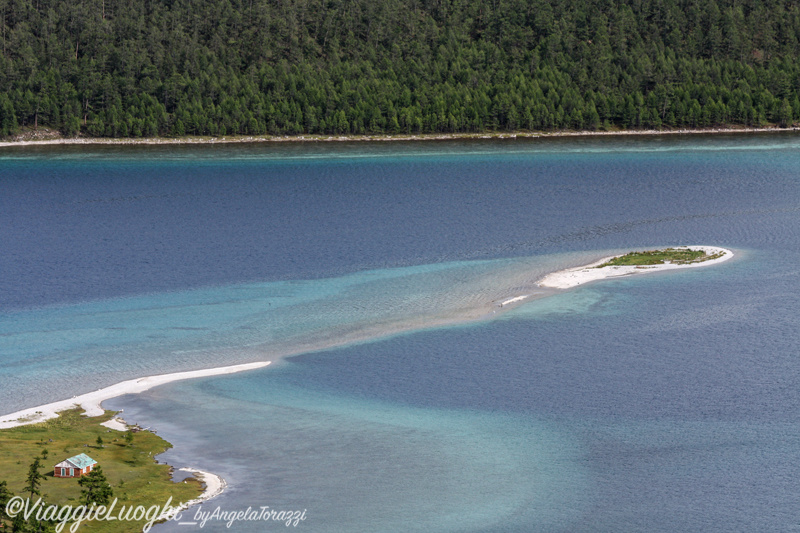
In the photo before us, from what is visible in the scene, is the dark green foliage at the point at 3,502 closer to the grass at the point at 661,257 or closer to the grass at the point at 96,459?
the grass at the point at 96,459

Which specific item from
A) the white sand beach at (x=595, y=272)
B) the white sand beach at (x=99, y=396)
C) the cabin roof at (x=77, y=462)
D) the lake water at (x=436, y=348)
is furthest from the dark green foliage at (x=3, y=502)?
the white sand beach at (x=595, y=272)

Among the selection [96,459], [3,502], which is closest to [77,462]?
[96,459]

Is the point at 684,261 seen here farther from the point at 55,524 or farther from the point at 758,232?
the point at 55,524

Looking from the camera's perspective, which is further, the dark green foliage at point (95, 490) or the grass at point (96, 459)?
the grass at point (96, 459)

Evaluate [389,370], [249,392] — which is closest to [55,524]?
[249,392]

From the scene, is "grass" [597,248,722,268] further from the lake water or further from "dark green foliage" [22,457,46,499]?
"dark green foliage" [22,457,46,499]

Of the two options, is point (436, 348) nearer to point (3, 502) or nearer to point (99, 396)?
point (99, 396)
